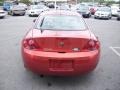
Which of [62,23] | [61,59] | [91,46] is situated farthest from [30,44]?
[91,46]

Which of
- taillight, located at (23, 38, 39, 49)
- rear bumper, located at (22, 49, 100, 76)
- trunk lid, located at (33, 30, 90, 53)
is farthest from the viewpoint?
taillight, located at (23, 38, 39, 49)

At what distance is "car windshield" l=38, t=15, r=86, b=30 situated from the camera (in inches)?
225

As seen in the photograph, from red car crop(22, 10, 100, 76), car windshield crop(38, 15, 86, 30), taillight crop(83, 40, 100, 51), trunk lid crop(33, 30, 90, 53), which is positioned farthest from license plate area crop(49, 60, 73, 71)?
car windshield crop(38, 15, 86, 30)

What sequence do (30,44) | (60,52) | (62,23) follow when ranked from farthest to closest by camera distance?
(62,23) < (30,44) < (60,52)

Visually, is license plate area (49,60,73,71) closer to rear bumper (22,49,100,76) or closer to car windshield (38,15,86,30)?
rear bumper (22,49,100,76)

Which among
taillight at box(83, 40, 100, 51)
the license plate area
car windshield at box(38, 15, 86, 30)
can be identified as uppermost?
car windshield at box(38, 15, 86, 30)

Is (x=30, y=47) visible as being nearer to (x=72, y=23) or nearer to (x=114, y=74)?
(x=72, y=23)

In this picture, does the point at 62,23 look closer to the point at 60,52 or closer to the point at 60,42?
the point at 60,42

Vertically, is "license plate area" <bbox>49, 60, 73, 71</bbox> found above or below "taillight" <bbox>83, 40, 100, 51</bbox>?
below

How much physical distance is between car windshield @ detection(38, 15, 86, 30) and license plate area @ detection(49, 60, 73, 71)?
1123 millimetres

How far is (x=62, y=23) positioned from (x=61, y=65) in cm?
141

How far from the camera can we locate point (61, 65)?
4797 millimetres

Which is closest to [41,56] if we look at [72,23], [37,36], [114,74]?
[37,36]

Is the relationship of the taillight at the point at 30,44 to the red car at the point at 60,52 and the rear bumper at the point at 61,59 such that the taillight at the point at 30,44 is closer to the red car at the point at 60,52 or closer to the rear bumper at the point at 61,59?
the red car at the point at 60,52
